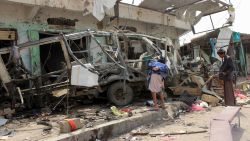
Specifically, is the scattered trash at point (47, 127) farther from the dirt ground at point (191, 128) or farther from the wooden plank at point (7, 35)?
the wooden plank at point (7, 35)

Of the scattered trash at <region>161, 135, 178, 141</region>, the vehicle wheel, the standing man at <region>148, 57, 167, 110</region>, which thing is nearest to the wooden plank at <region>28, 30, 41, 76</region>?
the vehicle wheel

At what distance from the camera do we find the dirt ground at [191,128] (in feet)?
22.3

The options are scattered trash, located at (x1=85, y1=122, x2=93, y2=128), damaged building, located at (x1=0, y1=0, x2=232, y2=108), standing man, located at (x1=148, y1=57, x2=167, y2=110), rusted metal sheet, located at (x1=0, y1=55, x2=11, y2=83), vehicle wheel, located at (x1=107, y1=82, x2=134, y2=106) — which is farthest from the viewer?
vehicle wheel, located at (x1=107, y1=82, x2=134, y2=106)

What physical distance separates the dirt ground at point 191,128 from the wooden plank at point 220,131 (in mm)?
587

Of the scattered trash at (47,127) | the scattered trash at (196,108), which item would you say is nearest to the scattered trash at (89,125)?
the scattered trash at (47,127)

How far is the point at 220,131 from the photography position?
5703mm

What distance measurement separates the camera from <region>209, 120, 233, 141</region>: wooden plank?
540 centimetres

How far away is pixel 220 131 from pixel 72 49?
485 centimetres

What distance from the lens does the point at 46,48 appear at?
527 inches

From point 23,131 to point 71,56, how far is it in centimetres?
256

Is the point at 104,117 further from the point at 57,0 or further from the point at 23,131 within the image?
the point at 57,0

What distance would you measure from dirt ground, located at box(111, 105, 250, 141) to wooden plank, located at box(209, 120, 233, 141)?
587 millimetres

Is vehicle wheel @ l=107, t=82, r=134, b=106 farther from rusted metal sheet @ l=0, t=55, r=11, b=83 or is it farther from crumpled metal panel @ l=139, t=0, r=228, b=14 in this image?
crumpled metal panel @ l=139, t=0, r=228, b=14

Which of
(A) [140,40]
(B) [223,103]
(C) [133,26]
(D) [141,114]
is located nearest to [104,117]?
(D) [141,114]
